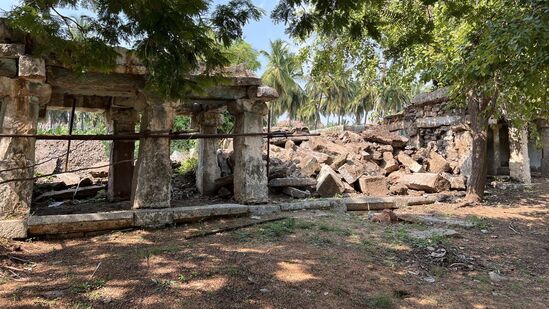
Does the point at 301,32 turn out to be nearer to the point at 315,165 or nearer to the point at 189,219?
the point at 189,219

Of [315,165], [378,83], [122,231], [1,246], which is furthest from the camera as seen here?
[378,83]

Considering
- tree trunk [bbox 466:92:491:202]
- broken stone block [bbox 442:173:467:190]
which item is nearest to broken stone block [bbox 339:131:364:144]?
broken stone block [bbox 442:173:467:190]

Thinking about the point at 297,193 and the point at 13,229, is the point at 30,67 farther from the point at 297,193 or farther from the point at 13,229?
the point at 297,193

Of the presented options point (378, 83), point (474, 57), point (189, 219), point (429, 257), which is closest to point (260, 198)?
point (189, 219)

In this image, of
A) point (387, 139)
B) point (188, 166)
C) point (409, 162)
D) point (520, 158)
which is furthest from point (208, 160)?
point (520, 158)

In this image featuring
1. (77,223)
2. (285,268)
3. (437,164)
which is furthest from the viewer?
(437,164)

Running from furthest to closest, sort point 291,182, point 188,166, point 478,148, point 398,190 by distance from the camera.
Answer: point 188,166 < point 398,190 < point 478,148 < point 291,182

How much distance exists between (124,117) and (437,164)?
30.1 ft

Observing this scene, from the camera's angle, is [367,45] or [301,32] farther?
[367,45]

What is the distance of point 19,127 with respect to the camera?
18.0 ft

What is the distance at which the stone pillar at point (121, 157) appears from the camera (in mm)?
8875

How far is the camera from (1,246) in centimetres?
470

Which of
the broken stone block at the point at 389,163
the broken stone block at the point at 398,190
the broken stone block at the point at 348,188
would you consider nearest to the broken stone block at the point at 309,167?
the broken stone block at the point at 348,188

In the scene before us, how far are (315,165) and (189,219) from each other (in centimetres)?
446
